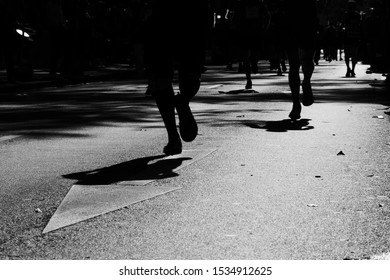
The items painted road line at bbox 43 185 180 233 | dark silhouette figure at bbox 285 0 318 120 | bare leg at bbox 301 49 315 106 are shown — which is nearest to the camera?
painted road line at bbox 43 185 180 233

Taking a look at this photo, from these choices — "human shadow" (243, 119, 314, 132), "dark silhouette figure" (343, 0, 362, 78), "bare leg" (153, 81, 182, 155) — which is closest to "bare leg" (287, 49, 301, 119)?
"human shadow" (243, 119, 314, 132)

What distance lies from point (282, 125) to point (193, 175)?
164 inches

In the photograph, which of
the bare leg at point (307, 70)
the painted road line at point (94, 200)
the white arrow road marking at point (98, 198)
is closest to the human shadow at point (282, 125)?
the bare leg at point (307, 70)

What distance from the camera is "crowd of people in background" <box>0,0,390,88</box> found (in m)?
19.9

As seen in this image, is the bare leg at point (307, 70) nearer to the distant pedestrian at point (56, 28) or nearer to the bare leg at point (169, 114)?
the bare leg at point (169, 114)

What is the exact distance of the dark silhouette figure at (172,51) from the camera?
343 inches

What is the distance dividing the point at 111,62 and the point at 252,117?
2838cm

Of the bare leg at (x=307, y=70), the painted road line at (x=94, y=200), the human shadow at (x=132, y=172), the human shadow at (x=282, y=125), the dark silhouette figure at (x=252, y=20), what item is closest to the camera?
the painted road line at (x=94, y=200)

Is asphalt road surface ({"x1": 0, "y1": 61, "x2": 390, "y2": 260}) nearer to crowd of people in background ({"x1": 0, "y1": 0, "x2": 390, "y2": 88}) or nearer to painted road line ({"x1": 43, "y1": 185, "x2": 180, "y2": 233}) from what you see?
painted road line ({"x1": 43, "y1": 185, "x2": 180, "y2": 233})

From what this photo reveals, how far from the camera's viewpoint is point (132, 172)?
7.78 metres

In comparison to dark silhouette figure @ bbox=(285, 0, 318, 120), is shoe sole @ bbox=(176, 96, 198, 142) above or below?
below

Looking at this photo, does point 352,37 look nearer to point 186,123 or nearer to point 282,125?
point 282,125

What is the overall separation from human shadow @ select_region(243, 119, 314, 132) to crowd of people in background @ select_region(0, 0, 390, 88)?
1063 millimetres

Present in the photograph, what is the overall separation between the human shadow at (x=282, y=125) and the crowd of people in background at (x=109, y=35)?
106cm
